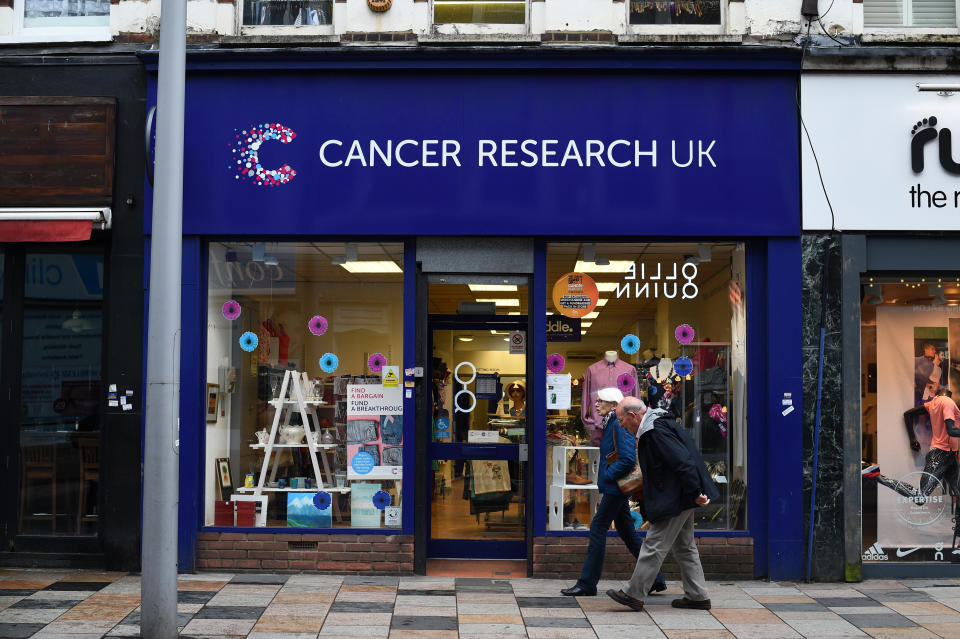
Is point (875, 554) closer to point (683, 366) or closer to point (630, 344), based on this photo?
point (683, 366)

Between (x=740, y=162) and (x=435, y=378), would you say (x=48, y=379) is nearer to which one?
(x=435, y=378)

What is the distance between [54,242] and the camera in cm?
992

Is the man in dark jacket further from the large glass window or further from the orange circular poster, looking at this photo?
the large glass window

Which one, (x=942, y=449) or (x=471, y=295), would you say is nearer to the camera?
(x=942, y=449)

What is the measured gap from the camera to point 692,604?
827cm

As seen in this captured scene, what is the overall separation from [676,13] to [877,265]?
3182 mm

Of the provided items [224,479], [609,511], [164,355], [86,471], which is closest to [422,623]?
[609,511]

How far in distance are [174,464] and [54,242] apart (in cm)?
A: 395

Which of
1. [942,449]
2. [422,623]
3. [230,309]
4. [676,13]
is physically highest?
[676,13]

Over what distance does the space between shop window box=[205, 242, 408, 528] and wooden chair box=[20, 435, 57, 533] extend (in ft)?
5.30

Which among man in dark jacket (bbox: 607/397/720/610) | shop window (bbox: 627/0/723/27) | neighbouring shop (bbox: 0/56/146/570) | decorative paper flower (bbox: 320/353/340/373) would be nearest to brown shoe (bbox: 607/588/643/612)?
man in dark jacket (bbox: 607/397/720/610)

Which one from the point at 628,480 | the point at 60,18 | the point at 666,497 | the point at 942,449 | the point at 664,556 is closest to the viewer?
the point at 666,497

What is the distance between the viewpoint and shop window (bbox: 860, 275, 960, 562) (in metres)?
9.70

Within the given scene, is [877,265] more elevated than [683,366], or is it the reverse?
[877,265]
